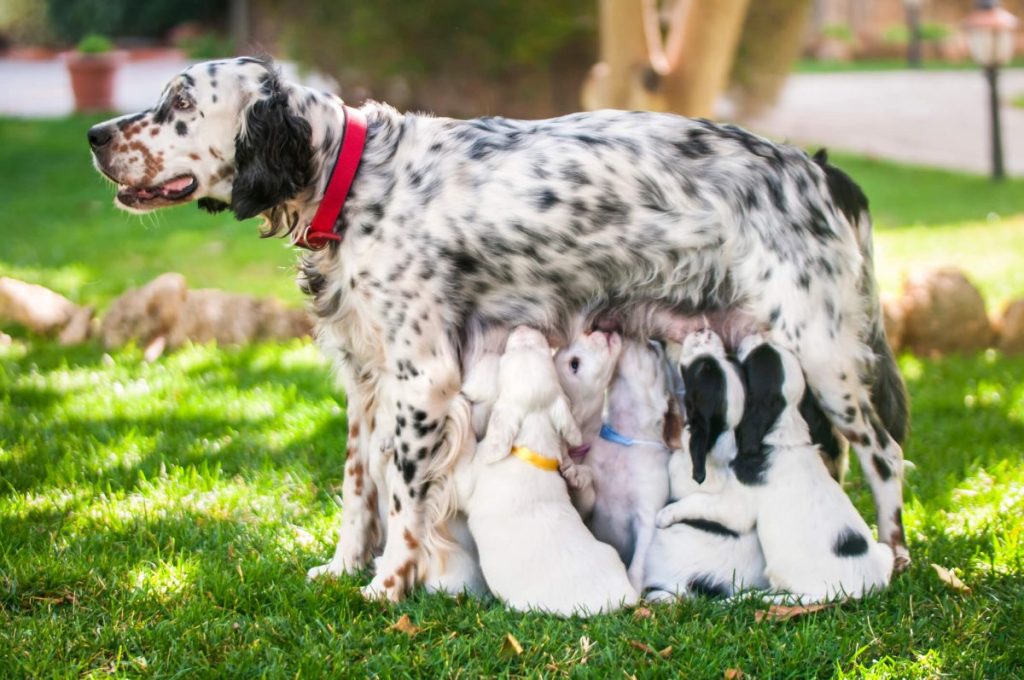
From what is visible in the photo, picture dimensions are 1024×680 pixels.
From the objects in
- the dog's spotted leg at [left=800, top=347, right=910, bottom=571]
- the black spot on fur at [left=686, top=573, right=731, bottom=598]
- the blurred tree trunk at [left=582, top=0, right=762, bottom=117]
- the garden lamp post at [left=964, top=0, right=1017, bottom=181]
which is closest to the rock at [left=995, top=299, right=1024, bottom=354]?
the blurred tree trunk at [left=582, top=0, right=762, bottom=117]

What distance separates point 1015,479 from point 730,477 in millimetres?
1623

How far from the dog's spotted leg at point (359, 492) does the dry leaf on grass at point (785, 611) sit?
52.9 inches

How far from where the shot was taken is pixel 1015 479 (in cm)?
455

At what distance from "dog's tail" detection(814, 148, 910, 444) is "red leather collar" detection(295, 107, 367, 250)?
1.54 metres

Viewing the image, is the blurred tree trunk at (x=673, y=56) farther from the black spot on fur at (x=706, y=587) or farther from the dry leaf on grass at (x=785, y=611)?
the dry leaf on grass at (x=785, y=611)

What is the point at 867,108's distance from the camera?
1933cm

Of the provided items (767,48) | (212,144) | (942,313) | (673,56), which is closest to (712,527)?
(212,144)

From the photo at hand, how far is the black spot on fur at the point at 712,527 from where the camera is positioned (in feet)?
11.7

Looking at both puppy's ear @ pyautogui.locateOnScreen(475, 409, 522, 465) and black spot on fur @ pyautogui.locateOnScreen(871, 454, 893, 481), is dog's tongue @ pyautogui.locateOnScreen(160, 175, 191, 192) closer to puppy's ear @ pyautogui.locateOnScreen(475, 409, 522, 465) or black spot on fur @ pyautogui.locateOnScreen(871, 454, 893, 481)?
puppy's ear @ pyautogui.locateOnScreen(475, 409, 522, 465)

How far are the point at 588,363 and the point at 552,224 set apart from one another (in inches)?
20.4

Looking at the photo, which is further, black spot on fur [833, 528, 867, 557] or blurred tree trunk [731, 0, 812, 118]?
blurred tree trunk [731, 0, 812, 118]

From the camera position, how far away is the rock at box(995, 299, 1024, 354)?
6.71 metres

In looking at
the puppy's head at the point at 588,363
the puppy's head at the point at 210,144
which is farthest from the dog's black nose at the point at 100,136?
the puppy's head at the point at 588,363

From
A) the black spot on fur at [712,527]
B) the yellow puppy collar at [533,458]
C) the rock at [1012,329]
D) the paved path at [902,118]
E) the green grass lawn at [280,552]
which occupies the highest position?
the yellow puppy collar at [533,458]
